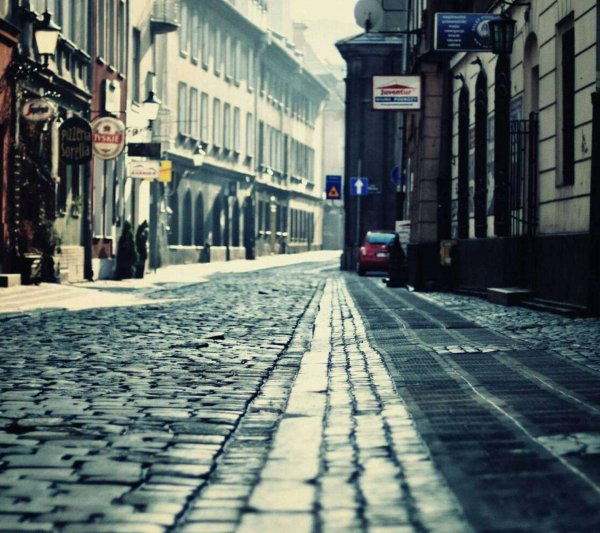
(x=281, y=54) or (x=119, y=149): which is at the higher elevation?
(x=281, y=54)

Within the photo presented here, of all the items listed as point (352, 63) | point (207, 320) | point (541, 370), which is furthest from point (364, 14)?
point (541, 370)

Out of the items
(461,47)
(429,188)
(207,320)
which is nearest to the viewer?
(207,320)

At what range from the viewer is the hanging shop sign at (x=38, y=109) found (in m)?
24.1

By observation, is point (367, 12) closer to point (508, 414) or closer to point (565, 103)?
point (565, 103)

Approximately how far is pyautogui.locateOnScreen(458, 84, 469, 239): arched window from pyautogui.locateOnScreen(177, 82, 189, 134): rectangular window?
24.4 meters

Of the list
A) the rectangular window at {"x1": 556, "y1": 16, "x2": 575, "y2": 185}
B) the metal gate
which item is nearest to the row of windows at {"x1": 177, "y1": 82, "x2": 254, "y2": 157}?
the metal gate

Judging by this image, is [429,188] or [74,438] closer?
[74,438]

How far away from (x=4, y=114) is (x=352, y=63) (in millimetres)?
27706

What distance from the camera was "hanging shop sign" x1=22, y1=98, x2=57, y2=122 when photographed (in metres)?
24.1

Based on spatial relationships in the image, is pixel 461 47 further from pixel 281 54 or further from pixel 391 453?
pixel 281 54

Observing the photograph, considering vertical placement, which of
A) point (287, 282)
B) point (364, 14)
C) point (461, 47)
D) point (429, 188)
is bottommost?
point (287, 282)

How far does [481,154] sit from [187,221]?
94.6ft

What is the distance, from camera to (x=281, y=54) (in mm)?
68250

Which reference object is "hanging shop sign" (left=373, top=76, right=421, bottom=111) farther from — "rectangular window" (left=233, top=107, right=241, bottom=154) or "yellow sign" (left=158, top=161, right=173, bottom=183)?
"rectangular window" (left=233, top=107, right=241, bottom=154)
